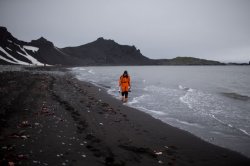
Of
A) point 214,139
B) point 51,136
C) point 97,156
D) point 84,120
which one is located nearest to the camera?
point 97,156

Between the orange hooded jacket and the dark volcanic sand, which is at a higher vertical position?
the orange hooded jacket

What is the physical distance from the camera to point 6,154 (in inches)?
251

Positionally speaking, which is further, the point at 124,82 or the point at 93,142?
the point at 124,82

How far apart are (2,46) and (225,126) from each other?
146 m

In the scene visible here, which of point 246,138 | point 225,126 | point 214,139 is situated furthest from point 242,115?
point 214,139

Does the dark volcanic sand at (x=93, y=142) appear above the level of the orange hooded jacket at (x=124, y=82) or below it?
below

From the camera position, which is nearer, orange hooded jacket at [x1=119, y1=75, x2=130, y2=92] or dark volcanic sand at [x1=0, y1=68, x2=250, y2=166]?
dark volcanic sand at [x1=0, y1=68, x2=250, y2=166]

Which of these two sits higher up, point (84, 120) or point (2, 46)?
point (2, 46)

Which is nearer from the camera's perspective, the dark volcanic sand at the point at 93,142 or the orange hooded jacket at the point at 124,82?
the dark volcanic sand at the point at 93,142

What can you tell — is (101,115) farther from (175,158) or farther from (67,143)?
(175,158)

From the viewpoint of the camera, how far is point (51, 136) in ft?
27.9

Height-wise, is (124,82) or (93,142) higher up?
(124,82)

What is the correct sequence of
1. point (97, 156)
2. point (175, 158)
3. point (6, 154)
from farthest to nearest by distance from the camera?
point (175, 158) → point (97, 156) → point (6, 154)

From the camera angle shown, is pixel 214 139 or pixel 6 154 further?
pixel 214 139
